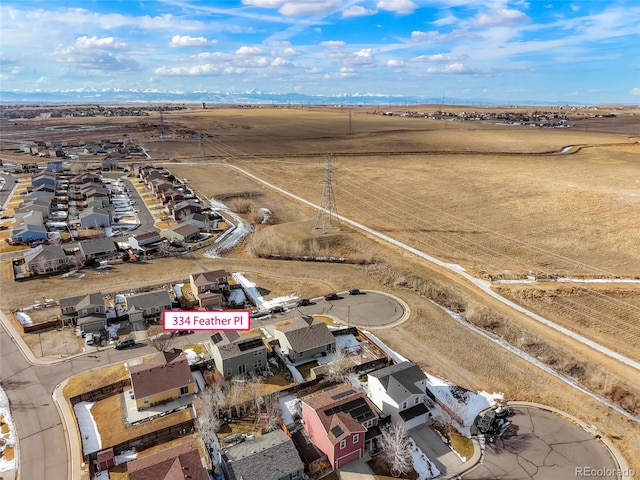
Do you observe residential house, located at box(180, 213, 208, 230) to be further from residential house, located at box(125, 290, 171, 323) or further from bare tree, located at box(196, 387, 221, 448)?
bare tree, located at box(196, 387, 221, 448)

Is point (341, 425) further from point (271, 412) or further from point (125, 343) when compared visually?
point (125, 343)

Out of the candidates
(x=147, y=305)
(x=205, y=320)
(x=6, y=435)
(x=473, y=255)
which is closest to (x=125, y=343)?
(x=147, y=305)

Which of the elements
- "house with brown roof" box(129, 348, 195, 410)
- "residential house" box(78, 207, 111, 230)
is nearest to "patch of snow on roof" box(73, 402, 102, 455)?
"house with brown roof" box(129, 348, 195, 410)

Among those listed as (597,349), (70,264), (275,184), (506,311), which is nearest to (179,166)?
(275,184)

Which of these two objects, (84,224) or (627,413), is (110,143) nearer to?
(84,224)

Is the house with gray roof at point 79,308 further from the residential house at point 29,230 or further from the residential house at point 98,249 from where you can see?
the residential house at point 29,230

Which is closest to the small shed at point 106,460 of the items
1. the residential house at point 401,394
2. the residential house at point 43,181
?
the residential house at point 401,394
